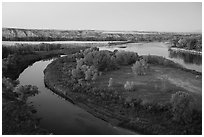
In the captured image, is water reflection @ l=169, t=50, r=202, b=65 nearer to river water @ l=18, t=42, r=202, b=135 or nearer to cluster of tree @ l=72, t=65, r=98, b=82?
cluster of tree @ l=72, t=65, r=98, b=82

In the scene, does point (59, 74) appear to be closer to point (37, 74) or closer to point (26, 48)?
point (37, 74)

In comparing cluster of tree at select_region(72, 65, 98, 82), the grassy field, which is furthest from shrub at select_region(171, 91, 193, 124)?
cluster of tree at select_region(72, 65, 98, 82)

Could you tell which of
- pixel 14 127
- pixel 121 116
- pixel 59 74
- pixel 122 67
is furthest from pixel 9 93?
pixel 122 67

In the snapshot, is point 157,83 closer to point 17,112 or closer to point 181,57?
point 17,112

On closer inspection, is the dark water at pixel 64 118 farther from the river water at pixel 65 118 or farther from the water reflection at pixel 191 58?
the water reflection at pixel 191 58

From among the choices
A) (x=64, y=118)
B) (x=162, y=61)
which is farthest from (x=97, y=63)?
(x=64, y=118)
